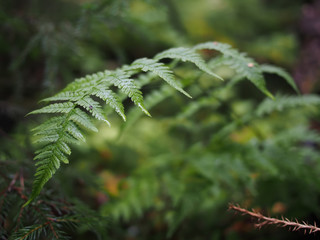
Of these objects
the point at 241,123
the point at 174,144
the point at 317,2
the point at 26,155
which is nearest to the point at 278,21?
the point at 317,2

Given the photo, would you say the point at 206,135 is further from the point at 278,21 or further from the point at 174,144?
the point at 278,21

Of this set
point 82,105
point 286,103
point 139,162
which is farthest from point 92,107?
point 139,162

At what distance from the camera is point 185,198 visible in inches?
63.7

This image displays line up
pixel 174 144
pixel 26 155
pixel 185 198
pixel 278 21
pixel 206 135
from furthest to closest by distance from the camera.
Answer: pixel 278 21
pixel 174 144
pixel 206 135
pixel 185 198
pixel 26 155

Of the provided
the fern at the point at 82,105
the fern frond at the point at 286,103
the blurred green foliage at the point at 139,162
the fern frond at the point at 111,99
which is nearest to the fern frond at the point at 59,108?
the fern at the point at 82,105

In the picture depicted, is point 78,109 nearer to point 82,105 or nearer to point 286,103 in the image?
point 82,105

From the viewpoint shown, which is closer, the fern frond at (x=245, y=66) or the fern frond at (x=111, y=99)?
the fern frond at (x=111, y=99)

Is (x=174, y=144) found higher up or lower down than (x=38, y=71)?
lower down

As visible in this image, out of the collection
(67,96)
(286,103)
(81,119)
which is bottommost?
(286,103)

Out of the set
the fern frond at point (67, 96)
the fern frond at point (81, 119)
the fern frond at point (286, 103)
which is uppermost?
the fern frond at point (67, 96)

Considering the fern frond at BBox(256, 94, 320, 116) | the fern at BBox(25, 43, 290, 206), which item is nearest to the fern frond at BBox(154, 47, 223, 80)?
the fern at BBox(25, 43, 290, 206)

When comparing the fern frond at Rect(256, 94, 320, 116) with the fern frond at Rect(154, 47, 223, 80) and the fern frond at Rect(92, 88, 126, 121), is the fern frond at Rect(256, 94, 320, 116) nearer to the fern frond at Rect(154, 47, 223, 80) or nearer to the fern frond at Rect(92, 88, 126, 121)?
the fern frond at Rect(154, 47, 223, 80)

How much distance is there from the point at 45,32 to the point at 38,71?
4.15 ft

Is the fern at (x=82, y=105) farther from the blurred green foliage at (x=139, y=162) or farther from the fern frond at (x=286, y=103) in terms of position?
the fern frond at (x=286, y=103)
